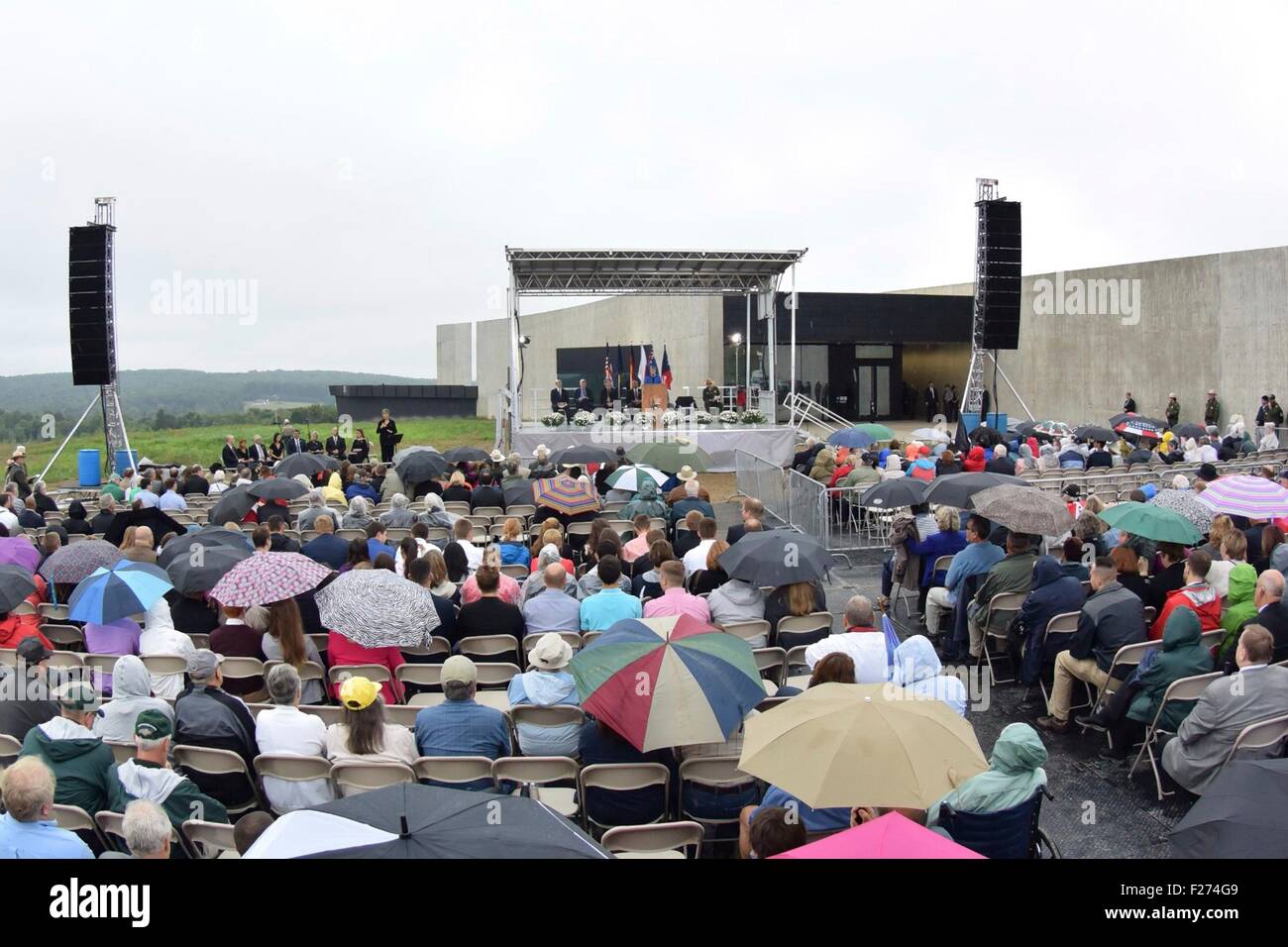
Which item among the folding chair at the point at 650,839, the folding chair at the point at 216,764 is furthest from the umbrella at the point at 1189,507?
the folding chair at the point at 216,764

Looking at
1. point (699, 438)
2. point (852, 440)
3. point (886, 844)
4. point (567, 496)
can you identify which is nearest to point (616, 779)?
point (886, 844)

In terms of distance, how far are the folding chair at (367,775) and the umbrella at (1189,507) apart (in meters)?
7.41

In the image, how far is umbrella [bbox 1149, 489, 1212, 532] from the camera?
30.2 feet

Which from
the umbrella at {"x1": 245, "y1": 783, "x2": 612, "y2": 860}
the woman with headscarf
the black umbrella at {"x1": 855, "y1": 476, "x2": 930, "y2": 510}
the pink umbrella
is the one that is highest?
the black umbrella at {"x1": 855, "y1": 476, "x2": 930, "y2": 510}

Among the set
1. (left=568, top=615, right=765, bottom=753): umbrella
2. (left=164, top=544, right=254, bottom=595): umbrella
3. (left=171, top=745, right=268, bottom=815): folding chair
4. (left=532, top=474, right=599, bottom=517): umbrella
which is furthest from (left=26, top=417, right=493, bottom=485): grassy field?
(left=568, top=615, right=765, bottom=753): umbrella

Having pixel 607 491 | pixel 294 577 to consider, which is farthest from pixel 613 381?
pixel 294 577

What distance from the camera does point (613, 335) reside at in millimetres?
37250

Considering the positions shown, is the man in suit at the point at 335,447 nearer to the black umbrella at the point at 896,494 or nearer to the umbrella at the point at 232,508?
the umbrella at the point at 232,508

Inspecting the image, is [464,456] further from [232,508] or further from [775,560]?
[775,560]

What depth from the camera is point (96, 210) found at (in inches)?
767

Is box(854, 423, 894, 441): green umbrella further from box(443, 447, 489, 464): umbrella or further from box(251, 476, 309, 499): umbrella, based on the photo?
box(251, 476, 309, 499): umbrella

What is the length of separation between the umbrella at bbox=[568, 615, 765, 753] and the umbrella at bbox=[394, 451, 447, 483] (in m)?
9.13
